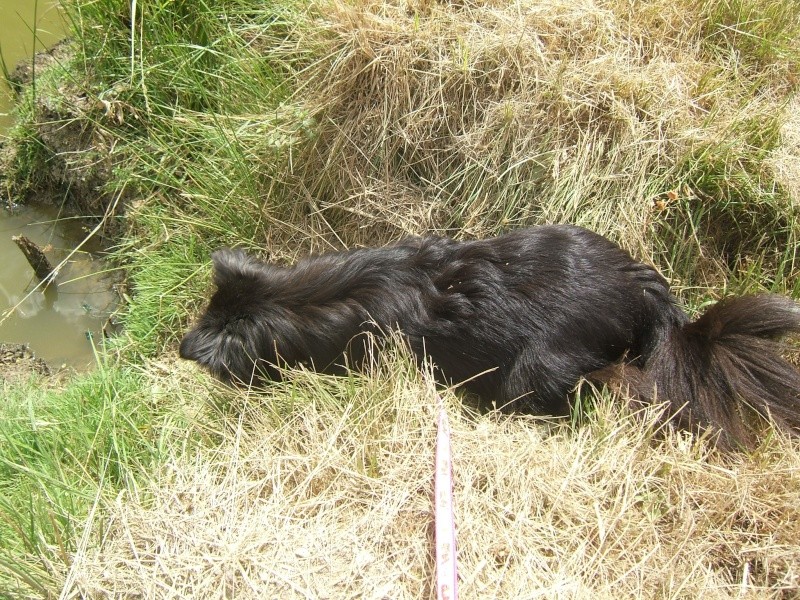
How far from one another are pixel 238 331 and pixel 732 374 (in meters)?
1.93

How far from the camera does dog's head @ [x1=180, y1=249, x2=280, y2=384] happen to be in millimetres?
2611

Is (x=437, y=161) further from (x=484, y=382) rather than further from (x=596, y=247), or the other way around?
(x=484, y=382)

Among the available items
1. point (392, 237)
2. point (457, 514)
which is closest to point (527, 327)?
point (457, 514)

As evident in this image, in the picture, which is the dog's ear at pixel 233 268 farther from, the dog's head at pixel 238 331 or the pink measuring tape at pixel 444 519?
the pink measuring tape at pixel 444 519

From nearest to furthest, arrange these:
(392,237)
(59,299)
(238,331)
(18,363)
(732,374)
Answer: (732,374)
(238,331)
(392,237)
(18,363)
(59,299)

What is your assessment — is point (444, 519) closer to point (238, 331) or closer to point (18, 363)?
point (238, 331)

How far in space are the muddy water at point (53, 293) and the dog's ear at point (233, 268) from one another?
117 cm

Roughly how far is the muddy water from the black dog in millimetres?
1494

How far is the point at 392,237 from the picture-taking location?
125 inches

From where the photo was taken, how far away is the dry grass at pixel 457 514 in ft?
6.55

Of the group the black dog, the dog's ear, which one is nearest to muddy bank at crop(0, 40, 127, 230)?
the dog's ear

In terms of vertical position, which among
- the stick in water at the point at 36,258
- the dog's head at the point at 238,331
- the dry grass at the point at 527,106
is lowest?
the stick in water at the point at 36,258

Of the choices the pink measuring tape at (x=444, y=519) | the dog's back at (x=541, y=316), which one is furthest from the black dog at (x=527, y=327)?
the pink measuring tape at (x=444, y=519)

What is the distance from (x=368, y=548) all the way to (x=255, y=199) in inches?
76.6
